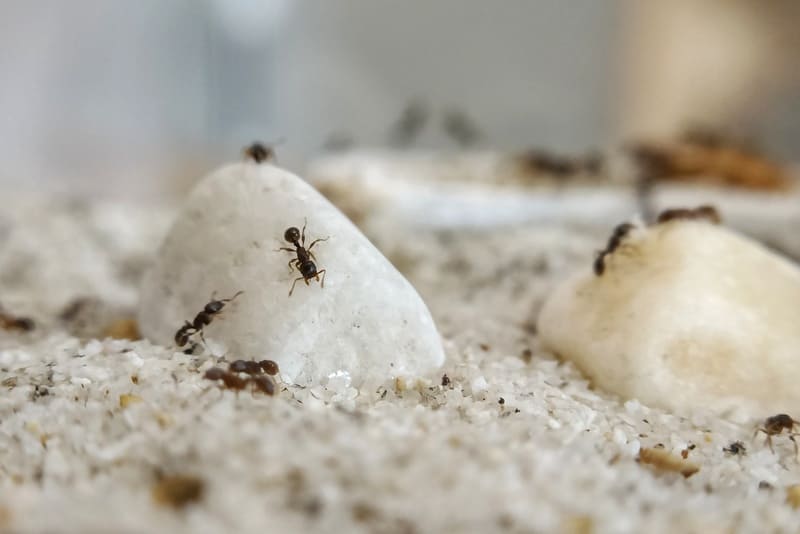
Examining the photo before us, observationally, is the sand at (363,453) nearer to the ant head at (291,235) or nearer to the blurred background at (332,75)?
the ant head at (291,235)

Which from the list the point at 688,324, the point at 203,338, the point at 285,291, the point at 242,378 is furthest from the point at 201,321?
the point at 688,324

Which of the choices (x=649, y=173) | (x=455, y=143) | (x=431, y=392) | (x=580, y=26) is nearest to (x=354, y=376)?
(x=431, y=392)

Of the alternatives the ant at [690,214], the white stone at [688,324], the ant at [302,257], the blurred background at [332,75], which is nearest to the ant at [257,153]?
the ant at [302,257]

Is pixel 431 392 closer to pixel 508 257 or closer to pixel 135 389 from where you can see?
pixel 135 389

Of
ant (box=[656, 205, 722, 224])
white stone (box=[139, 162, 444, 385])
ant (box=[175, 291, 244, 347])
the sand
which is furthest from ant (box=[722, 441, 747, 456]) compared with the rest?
ant (box=[175, 291, 244, 347])

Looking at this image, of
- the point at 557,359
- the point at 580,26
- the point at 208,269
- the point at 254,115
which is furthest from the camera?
the point at 580,26

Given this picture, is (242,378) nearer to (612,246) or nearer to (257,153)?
(257,153)
